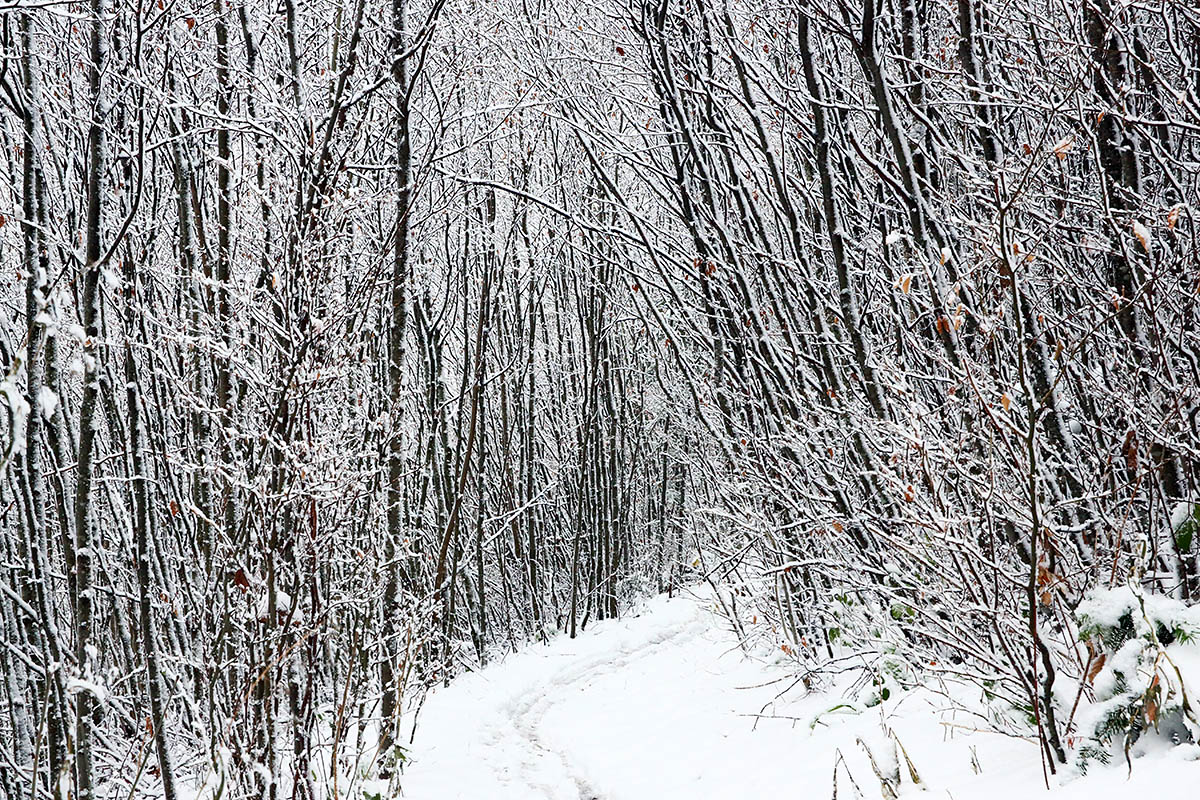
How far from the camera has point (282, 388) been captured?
3889mm

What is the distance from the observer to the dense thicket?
11.6 ft

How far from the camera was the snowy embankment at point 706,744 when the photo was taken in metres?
3.69

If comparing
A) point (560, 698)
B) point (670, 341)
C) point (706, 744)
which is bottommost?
point (560, 698)

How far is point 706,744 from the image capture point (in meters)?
6.22

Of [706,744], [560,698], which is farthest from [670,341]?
[560,698]

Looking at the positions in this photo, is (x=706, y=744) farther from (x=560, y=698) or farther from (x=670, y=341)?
(x=560, y=698)

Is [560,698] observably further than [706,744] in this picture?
Yes

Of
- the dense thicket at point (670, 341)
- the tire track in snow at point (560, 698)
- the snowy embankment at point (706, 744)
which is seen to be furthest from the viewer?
the tire track in snow at point (560, 698)

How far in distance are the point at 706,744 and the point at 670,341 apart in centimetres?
278

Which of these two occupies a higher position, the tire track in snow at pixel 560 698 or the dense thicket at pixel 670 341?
the dense thicket at pixel 670 341

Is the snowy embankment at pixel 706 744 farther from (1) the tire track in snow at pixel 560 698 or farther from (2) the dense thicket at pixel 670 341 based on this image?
(2) the dense thicket at pixel 670 341

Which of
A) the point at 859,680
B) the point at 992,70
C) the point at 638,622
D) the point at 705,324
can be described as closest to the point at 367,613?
the point at 859,680

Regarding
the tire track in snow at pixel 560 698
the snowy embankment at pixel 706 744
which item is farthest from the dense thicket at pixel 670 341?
the tire track in snow at pixel 560 698

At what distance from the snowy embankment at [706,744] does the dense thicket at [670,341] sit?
0.35 meters
